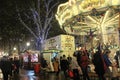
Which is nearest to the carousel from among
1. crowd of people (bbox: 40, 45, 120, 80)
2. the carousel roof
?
the carousel roof

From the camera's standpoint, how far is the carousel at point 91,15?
16.9 m

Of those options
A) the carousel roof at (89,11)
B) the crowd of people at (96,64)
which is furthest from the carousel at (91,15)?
the crowd of people at (96,64)

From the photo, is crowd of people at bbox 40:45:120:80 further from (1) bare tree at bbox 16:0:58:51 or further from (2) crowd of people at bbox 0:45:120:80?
(1) bare tree at bbox 16:0:58:51

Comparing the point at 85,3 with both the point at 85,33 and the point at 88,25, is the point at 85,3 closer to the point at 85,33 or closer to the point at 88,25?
the point at 88,25

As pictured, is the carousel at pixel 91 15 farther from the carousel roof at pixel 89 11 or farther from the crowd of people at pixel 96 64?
the crowd of people at pixel 96 64

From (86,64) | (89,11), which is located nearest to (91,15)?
(89,11)

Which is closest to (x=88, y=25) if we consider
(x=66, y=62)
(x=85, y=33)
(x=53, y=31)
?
(x=85, y=33)

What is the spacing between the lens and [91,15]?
23.0 meters

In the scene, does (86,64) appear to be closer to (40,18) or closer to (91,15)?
(91,15)

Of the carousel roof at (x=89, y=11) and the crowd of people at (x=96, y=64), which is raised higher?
the carousel roof at (x=89, y=11)

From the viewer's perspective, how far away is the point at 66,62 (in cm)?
2212

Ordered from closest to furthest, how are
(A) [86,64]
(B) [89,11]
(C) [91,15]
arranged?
(A) [86,64] < (B) [89,11] < (C) [91,15]

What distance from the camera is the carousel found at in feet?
55.3

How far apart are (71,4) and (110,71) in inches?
219
